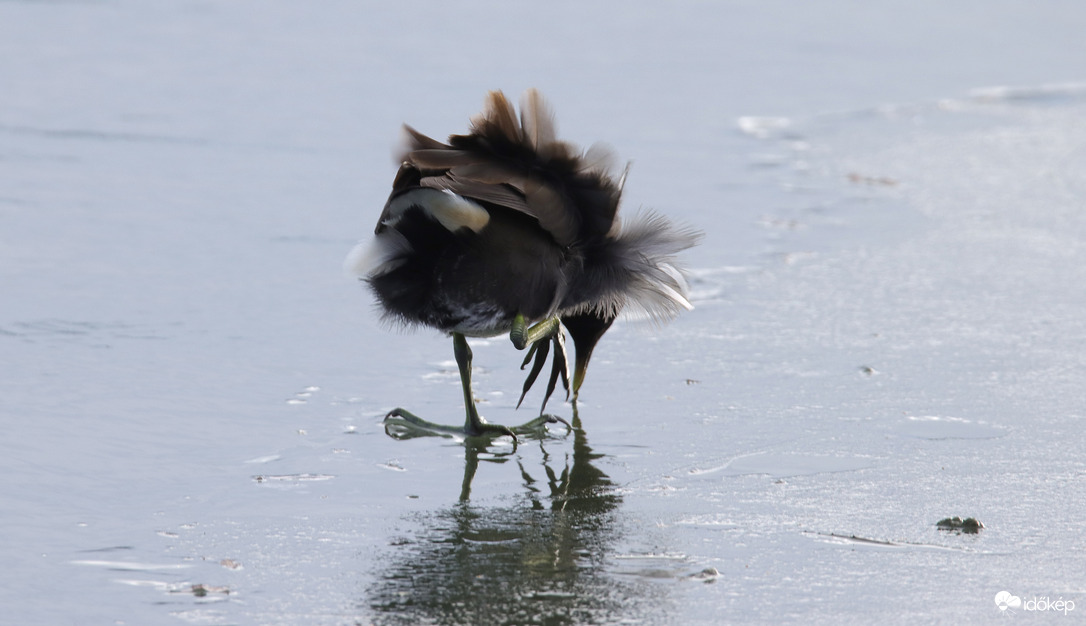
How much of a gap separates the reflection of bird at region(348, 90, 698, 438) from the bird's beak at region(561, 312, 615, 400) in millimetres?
42

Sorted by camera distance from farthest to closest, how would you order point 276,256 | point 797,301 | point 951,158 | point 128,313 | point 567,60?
point 567,60 < point 951,158 < point 276,256 < point 797,301 < point 128,313

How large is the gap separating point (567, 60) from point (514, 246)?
6634 mm

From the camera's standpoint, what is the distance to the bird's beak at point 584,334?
4.15m

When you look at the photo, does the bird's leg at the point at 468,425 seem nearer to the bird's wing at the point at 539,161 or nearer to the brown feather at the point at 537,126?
the bird's wing at the point at 539,161

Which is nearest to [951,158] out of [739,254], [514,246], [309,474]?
[739,254]

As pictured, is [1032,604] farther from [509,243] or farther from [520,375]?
[520,375]

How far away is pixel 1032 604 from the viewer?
2.78 m

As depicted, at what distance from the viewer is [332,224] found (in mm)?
6137

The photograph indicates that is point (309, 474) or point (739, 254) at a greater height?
point (739, 254)

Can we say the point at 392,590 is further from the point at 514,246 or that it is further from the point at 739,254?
the point at 739,254

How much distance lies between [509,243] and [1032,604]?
67.5 inches

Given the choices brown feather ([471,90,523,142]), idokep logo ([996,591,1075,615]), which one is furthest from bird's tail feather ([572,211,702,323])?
idokep logo ([996,591,1075,615])

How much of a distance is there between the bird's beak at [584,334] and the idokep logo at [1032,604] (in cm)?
167

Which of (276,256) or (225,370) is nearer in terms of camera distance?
(225,370)
